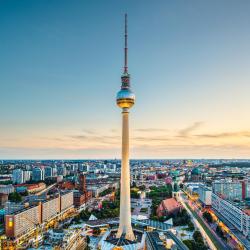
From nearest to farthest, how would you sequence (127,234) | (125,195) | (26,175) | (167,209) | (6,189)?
1. (127,234)
2. (125,195)
3. (167,209)
4. (6,189)
5. (26,175)

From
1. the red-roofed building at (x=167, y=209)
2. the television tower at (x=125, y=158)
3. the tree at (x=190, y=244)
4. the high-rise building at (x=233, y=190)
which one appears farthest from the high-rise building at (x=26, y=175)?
the tree at (x=190, y=244)

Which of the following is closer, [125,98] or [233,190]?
[125,98]

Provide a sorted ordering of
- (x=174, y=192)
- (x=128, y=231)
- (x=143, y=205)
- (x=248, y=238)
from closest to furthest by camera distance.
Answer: (x=128, y=231)
(x=248, y=238)
(x=143, y=205)
(x=174, y=192)

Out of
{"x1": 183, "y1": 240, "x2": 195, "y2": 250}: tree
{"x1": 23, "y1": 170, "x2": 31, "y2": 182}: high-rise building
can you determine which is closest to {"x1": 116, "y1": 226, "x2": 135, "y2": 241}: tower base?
{"x1": 183, "y1": 240, "x2": 195, "y2": 250}: tree

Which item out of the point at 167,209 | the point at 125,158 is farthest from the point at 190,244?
the point at 167,209

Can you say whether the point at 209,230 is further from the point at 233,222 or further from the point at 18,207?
the point at 18,207

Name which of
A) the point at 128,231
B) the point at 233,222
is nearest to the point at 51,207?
the point at 128,231

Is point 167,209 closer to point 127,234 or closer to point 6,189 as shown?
point 127,234
